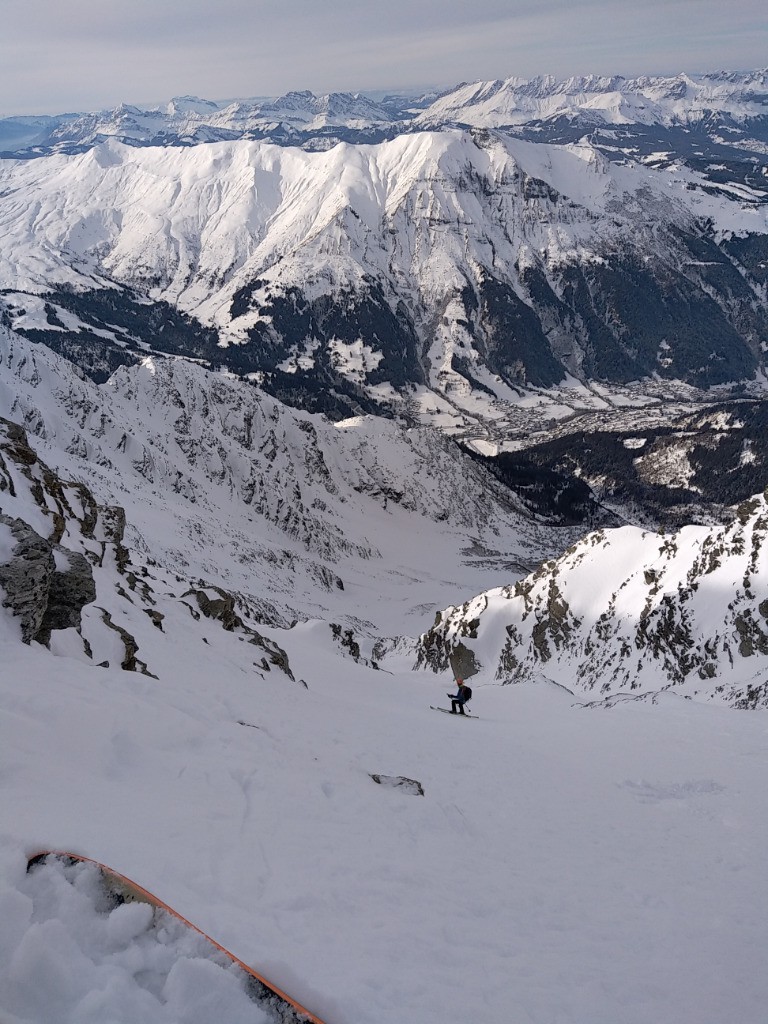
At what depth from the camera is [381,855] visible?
1183cm

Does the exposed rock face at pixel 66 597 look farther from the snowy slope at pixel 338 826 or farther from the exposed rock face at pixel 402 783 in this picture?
the exposed rock face at pixel 402 783

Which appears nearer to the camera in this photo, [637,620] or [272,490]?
[637,620]

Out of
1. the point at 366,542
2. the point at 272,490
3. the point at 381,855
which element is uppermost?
the point at 381,855

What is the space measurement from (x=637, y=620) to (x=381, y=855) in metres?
59.1

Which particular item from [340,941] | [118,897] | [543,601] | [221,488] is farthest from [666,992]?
[221,488]

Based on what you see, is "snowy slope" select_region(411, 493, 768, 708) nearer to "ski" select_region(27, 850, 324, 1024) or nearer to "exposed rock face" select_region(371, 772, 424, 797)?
"exposed rock face" select_region(371, 772, 424, 797)

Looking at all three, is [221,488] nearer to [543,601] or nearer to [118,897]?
[543,601]

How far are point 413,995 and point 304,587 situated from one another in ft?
347

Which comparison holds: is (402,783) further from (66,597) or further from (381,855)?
(66,597)

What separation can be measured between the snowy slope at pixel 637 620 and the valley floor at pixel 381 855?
28.2 meters

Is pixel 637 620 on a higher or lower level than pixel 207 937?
lower

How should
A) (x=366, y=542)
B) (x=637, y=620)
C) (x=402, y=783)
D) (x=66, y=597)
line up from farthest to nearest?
(x=366, y=542) < (x=637, y=620) < (x=66, y=597) < (x=402, y=783)

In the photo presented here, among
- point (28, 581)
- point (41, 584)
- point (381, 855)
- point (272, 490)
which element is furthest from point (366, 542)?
point (381, 855)

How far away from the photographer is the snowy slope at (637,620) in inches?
2158
